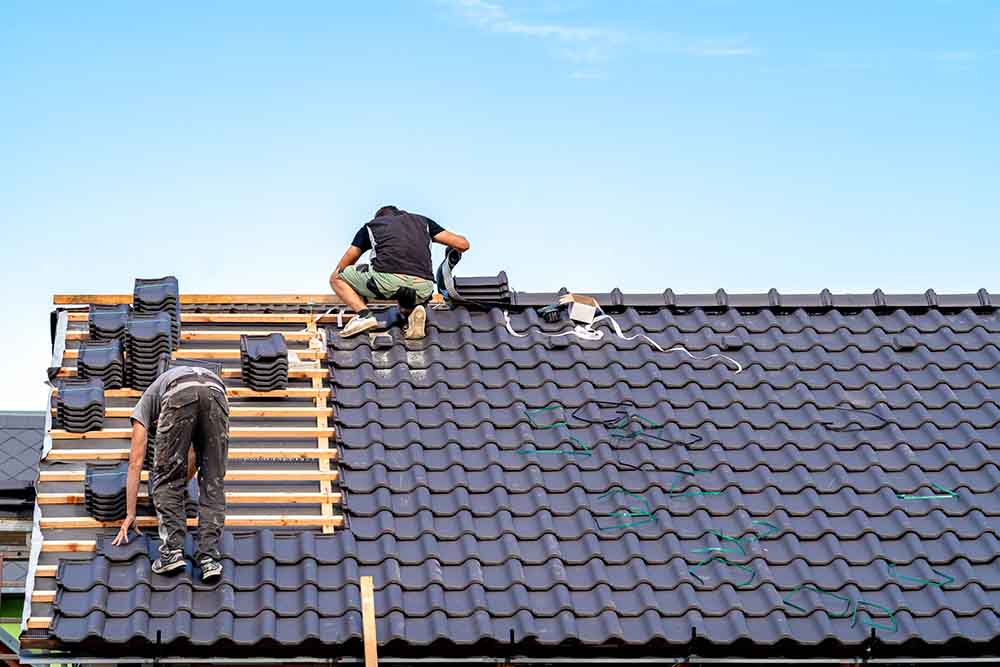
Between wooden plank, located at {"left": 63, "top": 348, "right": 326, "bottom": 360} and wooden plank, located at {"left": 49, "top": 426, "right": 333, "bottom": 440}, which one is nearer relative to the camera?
wooden plank, located at {"left": 49, "top": 426, "right": 333, "bottom": 440}

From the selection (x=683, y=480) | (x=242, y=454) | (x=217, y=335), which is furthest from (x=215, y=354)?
(x=683, y=480)

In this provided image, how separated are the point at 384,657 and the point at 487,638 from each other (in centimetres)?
67

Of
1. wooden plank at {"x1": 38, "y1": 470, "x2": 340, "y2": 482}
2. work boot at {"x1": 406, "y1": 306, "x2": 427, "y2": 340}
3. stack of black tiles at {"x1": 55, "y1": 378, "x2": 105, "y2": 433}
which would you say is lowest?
wooden plank at {"x1": 38, "y1": 470, "x2": 340, "y2": 482}

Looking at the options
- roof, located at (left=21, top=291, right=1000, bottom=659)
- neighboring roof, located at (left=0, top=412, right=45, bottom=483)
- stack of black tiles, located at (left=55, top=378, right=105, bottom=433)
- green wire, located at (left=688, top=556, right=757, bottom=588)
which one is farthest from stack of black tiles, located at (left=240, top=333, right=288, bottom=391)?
neighboring roof, located at (left=0, top=412, right=45, bottom=483)

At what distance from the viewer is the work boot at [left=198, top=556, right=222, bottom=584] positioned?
31.7 ft

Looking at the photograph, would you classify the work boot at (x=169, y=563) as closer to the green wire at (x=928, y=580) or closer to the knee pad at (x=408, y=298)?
the knee pad at (x=408, y=298)

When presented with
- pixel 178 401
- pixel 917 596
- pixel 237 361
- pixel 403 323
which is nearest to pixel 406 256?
pixel 403 323

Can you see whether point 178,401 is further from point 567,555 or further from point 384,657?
point 567,555

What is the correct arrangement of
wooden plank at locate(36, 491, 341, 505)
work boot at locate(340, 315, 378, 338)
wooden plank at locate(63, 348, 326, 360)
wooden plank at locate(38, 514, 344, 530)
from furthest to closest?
work boot at locate(340, 315, 378, 338) → wooden plank at locate(63, 348, 326, 360) → wooden plank at locate(36, 491, 341, 505) → wooden plank at locate(38, 514, 344, 530)

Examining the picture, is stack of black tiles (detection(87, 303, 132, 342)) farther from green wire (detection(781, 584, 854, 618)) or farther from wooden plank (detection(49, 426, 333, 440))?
green wire (detection(781, 584, 854, 618))

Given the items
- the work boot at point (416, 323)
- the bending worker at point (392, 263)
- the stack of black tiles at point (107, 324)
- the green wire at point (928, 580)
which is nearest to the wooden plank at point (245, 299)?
the bending worker at point (392, 263)

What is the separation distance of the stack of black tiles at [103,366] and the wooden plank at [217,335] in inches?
28.9

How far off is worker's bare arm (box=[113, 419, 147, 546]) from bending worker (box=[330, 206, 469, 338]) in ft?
10.2

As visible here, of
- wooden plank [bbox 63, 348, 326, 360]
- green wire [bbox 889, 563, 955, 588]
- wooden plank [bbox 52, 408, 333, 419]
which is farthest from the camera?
wooden plank [bbox 63, 348, 326, 360]
